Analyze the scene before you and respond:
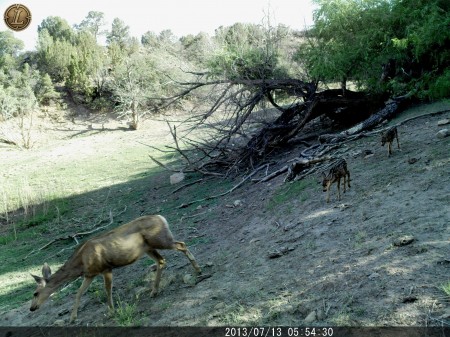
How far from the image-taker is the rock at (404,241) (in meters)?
5.10

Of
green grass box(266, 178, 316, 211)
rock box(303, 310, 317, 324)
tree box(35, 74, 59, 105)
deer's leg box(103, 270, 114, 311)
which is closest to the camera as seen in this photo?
rock box(303, 310, 317, 324)

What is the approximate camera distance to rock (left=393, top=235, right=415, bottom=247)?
5.10 m

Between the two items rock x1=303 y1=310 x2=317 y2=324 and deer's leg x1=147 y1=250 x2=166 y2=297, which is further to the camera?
deer's leg x1=147 y1=250 x2=166 y2=297

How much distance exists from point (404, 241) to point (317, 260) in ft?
3.34

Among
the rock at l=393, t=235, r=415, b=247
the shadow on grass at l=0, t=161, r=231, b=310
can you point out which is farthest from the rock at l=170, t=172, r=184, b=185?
the rock at l=393, t=235, r=415, b=247

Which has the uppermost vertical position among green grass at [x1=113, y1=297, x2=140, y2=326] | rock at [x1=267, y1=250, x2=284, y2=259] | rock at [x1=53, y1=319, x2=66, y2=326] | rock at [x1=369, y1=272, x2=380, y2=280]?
rock at [x1=369, y1=272, x2=380, y2=280]

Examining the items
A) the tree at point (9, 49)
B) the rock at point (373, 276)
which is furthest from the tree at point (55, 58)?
the rock at point (373, 276)

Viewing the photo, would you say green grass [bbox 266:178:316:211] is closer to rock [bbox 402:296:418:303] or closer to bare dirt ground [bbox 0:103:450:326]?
bare dirt ground [bbox 0:103:450:326]

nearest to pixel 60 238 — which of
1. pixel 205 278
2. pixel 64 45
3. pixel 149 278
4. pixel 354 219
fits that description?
pixel 149 278

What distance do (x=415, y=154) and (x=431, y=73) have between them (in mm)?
5635

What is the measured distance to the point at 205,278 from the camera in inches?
246

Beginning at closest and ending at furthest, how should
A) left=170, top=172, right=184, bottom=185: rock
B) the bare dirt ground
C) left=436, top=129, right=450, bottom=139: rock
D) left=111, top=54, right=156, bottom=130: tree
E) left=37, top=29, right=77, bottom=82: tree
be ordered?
the bare dirt ground
left=436, top=129, right=450, bottom=139: rock
left=170, top=172, right=184, bottom=185: rock
left=111, top=54, right=156, bottom=130: tree
left=37, top=29, right=77, bottom=82: tree

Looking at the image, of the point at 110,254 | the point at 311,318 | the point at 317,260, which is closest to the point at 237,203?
the point at 110,254

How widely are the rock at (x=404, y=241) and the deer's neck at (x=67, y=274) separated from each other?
13.3 ft
